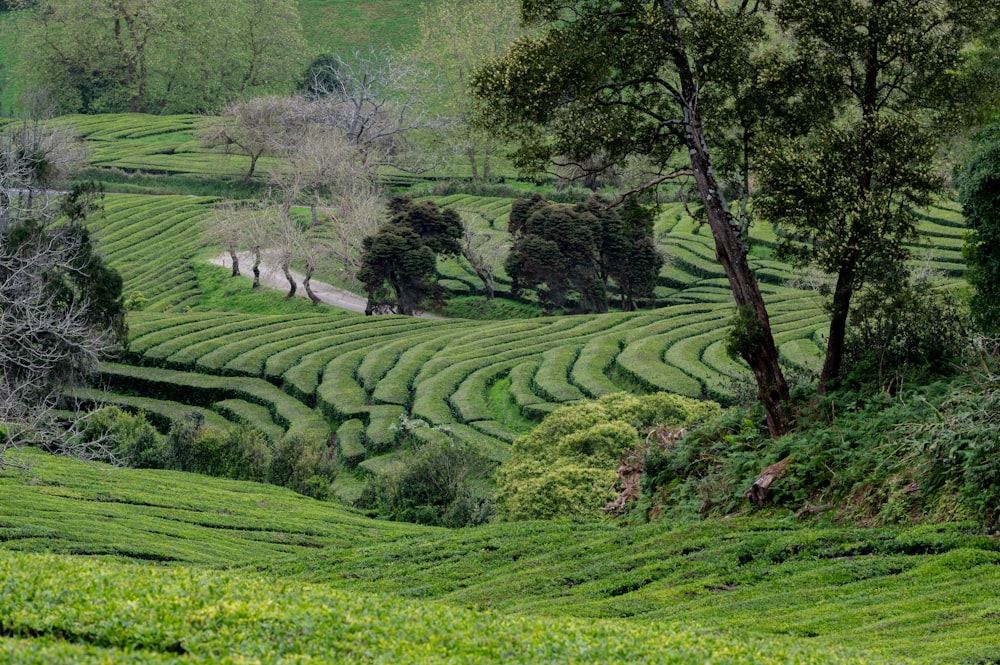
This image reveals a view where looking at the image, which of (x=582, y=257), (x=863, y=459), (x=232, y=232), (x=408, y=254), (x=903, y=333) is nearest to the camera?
(x=863, y=459)

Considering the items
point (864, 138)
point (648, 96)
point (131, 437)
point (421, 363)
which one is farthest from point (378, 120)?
point (864, 138)

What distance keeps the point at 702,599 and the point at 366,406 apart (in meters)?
33.0

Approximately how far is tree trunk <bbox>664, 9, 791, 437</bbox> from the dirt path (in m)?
51.0

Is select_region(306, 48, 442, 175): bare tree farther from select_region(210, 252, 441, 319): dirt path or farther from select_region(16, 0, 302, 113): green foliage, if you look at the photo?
select_region(16, 0, 302, 113): green foliage

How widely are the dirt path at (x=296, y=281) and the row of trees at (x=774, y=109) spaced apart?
5005 cm

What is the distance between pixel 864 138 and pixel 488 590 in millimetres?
11125

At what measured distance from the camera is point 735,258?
21469mm

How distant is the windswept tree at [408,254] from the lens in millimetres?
68000

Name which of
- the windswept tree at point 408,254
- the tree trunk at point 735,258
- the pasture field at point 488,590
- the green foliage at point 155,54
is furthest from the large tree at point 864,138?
the green foliage at point 155,54

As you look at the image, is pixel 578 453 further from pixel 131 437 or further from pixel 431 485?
pixel 131 437

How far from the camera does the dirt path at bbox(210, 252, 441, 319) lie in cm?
7712

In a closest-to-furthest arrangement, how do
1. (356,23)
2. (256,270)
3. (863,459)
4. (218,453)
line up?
(863,459), (218,453), (256,270), (356,23)

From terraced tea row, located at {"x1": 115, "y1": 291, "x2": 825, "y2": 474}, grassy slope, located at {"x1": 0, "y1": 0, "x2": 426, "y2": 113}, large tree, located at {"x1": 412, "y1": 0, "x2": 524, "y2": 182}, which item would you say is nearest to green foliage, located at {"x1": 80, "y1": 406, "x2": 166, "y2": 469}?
terraced tea row, located at {"x1": 115, "y1": 291, "x2": 825, "y2": 474}

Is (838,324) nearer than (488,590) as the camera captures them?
No
